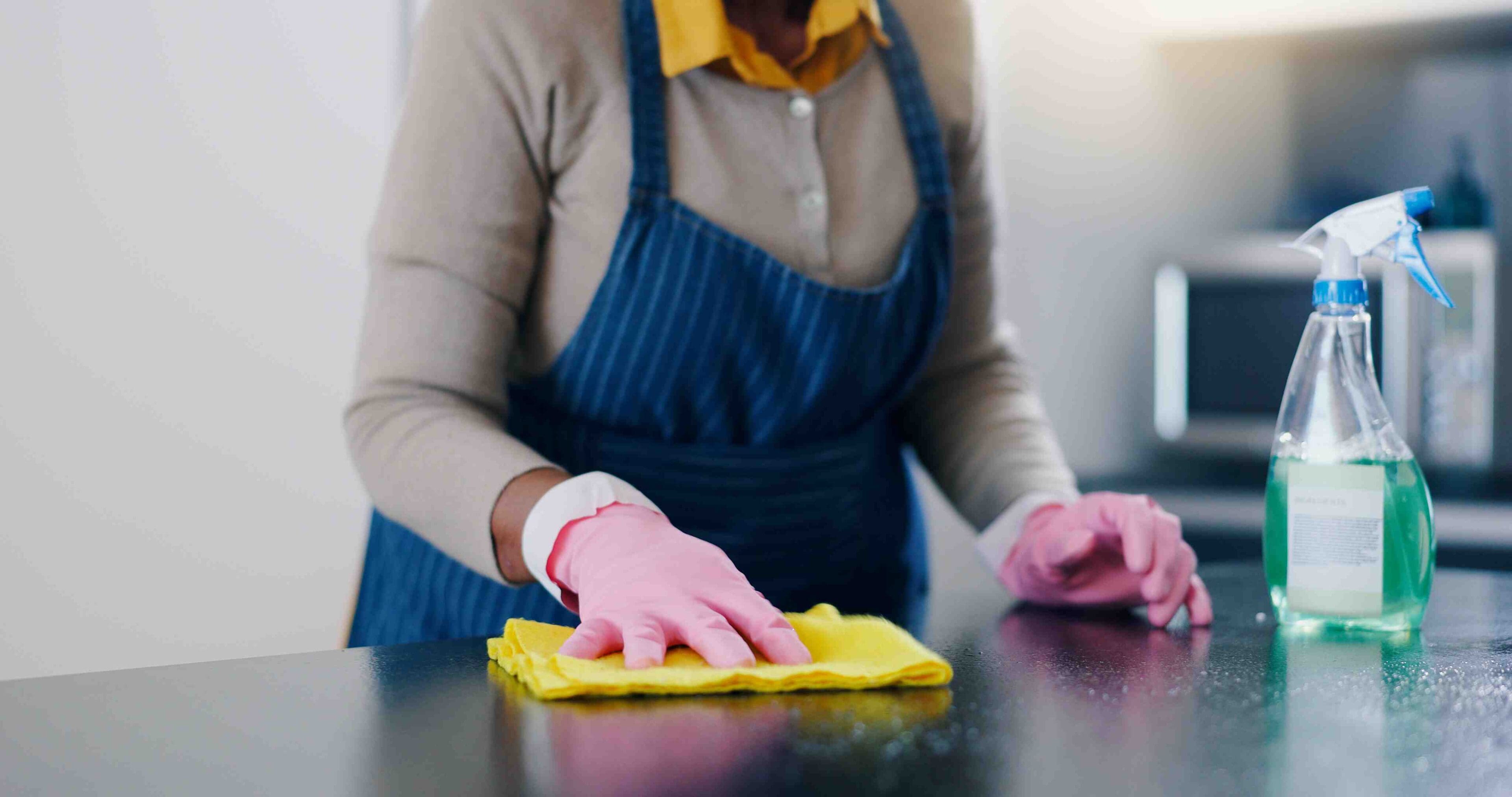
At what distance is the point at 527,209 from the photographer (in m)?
1.07

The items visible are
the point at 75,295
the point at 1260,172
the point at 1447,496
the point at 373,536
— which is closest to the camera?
the point at 373,536

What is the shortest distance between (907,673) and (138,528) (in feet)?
5.48

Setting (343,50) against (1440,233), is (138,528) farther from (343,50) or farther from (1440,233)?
(1440,233)

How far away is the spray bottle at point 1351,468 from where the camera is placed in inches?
32.2

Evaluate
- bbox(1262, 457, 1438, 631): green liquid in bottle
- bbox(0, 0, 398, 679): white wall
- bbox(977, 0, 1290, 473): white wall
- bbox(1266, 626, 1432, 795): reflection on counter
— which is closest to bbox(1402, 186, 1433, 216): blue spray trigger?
bbox(1262, 457, 1438, 631): green liquid in bottle

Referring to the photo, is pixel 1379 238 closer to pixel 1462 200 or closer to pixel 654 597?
pixel 654 597

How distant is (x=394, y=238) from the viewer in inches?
40.8

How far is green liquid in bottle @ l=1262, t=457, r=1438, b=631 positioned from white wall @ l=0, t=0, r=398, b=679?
1.69m

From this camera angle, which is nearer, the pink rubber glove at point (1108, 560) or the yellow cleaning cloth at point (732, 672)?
the yellow cleaning cloth at point (732, 672)

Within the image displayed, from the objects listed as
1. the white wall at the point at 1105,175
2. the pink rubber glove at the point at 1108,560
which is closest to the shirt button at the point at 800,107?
the pink rubber glove at the point at 1108,560

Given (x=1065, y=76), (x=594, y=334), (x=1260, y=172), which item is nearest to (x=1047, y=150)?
(x=1065, y=76)

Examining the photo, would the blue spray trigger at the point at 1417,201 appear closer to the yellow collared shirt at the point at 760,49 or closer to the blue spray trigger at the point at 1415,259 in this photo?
the blue spray trigger at the point at 1415,259

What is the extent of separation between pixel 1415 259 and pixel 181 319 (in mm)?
1776

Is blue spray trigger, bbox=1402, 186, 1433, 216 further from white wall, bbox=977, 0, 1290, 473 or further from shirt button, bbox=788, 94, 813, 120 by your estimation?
white wall, bbox=977, 0, 1290, 473
